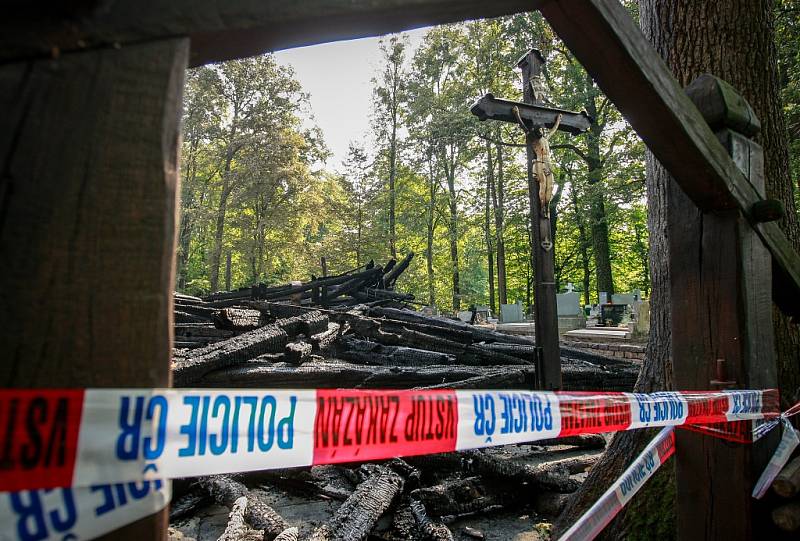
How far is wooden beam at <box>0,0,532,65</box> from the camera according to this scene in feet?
2.42

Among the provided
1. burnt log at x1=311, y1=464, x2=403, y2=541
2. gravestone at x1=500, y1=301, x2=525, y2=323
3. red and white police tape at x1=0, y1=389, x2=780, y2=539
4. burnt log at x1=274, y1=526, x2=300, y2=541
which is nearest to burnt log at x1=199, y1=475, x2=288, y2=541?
burnt log at x1=274, y1=526, x2=300, y2=541

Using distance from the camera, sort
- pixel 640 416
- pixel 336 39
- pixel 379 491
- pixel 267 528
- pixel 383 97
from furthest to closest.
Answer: pixel 383 97, pixel 379 491, pixel 267 528, pixel 640 416, pixel 336 39

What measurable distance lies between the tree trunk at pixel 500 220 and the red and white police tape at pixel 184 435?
81.5ft

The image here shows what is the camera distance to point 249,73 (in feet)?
94.8

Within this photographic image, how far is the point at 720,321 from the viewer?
202cm

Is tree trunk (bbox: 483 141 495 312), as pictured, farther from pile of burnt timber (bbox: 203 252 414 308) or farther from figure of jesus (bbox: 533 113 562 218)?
figure of jesus (bbox: 533 113 562 218)

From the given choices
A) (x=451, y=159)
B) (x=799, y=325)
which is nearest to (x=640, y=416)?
(x=799, y=325)

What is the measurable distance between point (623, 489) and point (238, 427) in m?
1.81

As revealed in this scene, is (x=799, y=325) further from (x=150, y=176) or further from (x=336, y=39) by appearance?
(x=150, y=176)

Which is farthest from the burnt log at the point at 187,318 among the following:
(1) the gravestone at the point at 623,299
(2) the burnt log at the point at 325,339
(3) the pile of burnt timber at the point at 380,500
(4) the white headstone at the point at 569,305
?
(1) the gravestone at the point at 623,299

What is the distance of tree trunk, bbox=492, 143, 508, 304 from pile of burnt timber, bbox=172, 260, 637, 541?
16.8 metres

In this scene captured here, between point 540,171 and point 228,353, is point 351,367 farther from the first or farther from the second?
point 540,171

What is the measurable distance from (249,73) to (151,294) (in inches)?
1241

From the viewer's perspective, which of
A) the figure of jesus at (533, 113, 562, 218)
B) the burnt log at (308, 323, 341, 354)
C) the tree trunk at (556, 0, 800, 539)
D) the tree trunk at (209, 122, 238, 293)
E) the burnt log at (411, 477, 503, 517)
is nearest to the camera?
the tree trunk at (556, 0, 800, 539)
